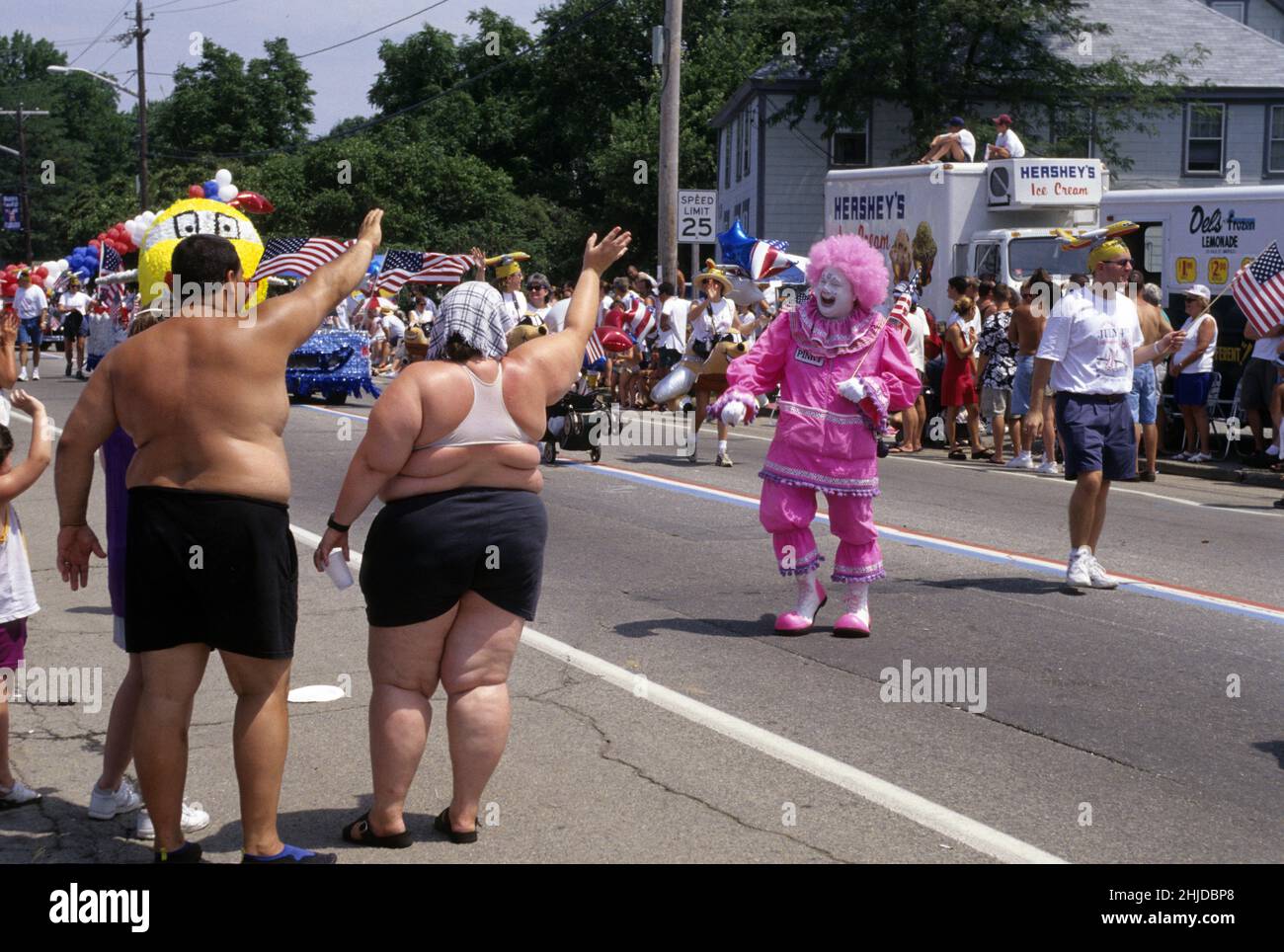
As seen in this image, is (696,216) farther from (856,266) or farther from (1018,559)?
(856,266)

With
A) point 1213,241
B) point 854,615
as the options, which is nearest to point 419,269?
point 1213,241

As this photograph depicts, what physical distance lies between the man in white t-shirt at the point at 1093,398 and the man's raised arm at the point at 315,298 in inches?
218

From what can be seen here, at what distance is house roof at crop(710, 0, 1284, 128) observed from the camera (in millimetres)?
38594

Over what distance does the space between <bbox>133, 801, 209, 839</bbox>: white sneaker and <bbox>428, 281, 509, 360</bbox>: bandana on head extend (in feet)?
5.37

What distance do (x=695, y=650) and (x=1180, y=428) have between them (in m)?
11.8

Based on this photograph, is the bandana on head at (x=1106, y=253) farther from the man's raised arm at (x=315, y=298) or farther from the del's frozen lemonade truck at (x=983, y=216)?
the del's frozen lemonade truck at (x=983, y=216)

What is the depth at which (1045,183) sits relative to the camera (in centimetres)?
2011

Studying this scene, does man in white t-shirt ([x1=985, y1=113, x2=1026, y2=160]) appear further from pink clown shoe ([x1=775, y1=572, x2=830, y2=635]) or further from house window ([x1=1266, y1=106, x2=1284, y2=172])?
house window ([x1=1266, y1=106, x2=1284, y2=172])

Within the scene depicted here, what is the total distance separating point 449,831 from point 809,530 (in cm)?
337

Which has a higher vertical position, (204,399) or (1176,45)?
(1176,45)

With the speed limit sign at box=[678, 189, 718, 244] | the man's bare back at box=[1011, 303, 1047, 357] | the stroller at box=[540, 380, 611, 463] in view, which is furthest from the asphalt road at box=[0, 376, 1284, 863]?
the speed limit sign at box=[678, 189, 718, 244]

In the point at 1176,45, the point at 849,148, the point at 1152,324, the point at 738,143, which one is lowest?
the point at 1152,324

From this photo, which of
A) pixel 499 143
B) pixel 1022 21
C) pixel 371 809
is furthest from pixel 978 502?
pixel 499 143

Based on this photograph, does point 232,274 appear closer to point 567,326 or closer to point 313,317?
A: point 313,317
